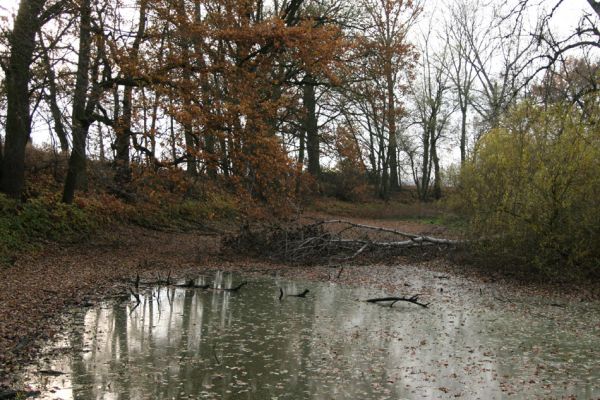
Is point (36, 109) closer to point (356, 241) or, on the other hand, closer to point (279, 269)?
point (279, 269)

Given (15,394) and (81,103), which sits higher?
(81,103)

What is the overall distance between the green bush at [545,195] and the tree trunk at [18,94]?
30.7ft

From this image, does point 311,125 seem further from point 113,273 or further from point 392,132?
point 113,273

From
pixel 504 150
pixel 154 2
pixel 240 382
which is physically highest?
pixel 154 2

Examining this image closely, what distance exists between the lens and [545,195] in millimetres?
11203

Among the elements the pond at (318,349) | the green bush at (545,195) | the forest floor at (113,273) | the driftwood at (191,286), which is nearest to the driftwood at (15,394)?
the pond at (318,349)

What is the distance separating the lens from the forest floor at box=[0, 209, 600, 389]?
278 inches

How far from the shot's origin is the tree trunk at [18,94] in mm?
10242

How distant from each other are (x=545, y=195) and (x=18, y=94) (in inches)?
422

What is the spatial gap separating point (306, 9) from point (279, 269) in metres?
12.5

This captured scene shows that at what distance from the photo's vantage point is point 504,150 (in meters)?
12.9

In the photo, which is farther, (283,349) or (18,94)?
Answer: (18,94)

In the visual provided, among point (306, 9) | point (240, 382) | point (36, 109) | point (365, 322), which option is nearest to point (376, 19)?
point (306, 9)

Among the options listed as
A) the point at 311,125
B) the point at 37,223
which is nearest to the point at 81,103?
the point at 37,223
